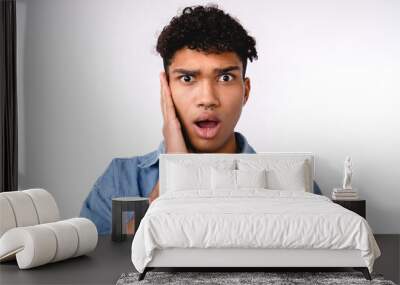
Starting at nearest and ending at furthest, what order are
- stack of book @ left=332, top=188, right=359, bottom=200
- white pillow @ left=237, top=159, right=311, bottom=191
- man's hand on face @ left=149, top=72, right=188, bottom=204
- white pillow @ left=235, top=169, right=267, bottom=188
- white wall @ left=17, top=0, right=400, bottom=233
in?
1. white pillow @ left=235, top=169, right=267, bottom=188
2. white pillow @ left=237, top=159, right=311, bottom=191
3. stack of book @ left=332, top=188, right=359, bottom=200
4. man's hand on face @ left=149, top=72, right=188, bottom=204
5. white wall @ left=17, top=0, right=400, bottom=233

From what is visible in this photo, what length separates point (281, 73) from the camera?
7.33m

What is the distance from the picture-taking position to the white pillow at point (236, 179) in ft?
21.0

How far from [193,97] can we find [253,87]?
0.69m

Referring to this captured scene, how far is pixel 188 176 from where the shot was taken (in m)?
6.52

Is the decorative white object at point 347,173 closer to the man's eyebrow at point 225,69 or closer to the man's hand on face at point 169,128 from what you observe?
the man's eyebrow at point 225,69

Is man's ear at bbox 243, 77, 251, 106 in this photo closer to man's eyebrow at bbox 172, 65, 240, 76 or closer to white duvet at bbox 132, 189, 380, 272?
man's eyebrow at bbox 172, 65, 240, 76

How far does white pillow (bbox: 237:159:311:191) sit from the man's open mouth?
49cm

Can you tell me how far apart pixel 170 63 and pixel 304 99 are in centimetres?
151

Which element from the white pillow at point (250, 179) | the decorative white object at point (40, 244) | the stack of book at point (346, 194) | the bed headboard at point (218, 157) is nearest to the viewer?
the decorative white object at point (40, 244)

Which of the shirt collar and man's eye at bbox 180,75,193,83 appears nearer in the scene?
man's eye at bbox 180,75,193,83

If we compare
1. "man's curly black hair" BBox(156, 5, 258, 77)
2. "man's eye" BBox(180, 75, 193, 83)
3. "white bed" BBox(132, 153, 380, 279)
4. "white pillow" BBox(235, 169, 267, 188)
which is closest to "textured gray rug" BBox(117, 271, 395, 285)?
"white bed" BBox(132, 153, 380, 279)

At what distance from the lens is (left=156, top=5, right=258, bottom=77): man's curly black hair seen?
281 inches

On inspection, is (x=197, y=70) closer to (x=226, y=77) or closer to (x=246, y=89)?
(x=226, y=77)

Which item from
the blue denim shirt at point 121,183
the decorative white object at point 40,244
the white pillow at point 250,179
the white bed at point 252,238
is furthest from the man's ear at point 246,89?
the decorative white object at point 40,244
